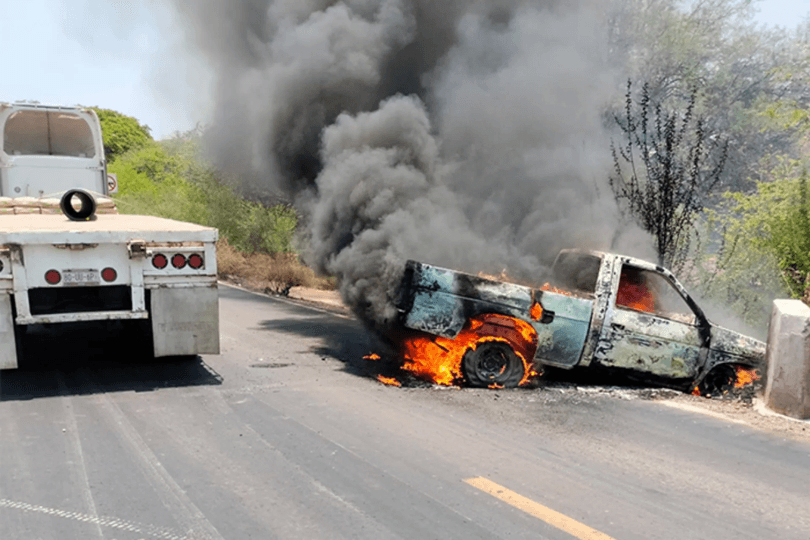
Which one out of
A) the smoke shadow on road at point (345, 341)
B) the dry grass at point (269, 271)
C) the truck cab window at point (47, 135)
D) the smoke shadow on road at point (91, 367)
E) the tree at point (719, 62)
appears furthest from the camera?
the tree at point (719, 62)

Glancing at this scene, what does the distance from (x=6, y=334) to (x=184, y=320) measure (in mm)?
1476

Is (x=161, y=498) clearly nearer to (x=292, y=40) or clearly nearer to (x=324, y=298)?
(x=292, y=40)

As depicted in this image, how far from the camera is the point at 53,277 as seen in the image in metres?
5.61

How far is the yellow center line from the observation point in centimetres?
348

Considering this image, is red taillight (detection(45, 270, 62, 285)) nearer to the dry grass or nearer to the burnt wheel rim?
the burnt wheel rim

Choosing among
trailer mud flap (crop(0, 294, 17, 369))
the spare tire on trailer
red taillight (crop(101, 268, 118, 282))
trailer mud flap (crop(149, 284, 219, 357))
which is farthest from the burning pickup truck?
trailer mud flap (crop(0, 294, 17, 369))

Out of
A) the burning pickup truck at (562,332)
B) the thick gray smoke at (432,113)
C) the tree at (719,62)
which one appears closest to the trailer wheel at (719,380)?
the burning pickup truck at (562,332)

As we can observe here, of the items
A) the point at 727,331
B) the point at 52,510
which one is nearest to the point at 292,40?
the point at 727,331

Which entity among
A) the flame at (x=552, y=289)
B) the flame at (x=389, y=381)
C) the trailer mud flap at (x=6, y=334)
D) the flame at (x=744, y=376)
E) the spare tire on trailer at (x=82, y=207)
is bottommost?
the flame at (x=389, y=381)

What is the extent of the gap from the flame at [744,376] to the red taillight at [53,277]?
6.96m

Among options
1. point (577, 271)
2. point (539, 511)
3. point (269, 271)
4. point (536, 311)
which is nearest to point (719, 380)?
point (577, 271)

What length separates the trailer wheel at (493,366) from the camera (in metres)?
6.65

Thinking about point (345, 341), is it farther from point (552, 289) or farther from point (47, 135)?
point (47, 135)

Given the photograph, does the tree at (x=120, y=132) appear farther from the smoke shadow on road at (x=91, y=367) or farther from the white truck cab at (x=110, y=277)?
the white truck cab at (x=110, y=277)
